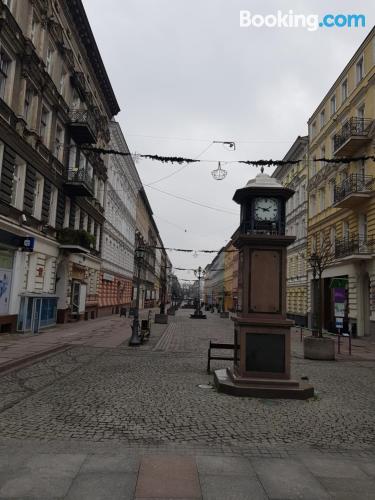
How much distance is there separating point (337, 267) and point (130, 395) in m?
22.7

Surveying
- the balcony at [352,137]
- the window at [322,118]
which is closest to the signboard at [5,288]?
the balcony at [352,137]

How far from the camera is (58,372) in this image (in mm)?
9797

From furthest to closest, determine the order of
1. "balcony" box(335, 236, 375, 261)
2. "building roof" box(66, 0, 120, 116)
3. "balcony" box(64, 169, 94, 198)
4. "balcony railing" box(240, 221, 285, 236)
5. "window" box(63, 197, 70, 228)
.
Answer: "window" box(63, 197, 70, 228) < "balcony" box(64, 169, 94, 198) < "balcony" box(335, 236, 375, 261) < "building roof" box(66, 0, 120, 116) < "balcony railing" box(240, 221, 285, 236)

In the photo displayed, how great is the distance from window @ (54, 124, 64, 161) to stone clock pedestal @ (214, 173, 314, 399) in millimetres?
16084

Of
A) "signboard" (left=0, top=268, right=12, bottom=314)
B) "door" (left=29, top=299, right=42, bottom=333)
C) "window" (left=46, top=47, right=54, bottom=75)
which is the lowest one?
"door" (left=29, top=299, right=42, bottom=333)

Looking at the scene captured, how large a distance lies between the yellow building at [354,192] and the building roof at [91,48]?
1625 cm

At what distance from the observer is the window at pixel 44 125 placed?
2011cm

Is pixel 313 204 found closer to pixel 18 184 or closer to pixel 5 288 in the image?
pixel 18 184

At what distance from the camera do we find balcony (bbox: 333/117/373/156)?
23.6 m

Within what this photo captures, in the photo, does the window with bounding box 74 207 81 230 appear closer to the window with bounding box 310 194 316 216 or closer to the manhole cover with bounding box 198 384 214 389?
the window with bounding box 310 194 316 216

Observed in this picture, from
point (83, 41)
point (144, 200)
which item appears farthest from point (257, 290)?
point (144, 200)

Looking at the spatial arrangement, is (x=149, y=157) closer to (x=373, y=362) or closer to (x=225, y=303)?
(x=373, y=362)

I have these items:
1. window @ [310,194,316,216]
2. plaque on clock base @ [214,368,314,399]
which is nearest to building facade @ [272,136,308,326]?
window @ [310,194,316,216]

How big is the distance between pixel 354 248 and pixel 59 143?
17356 millimetres
